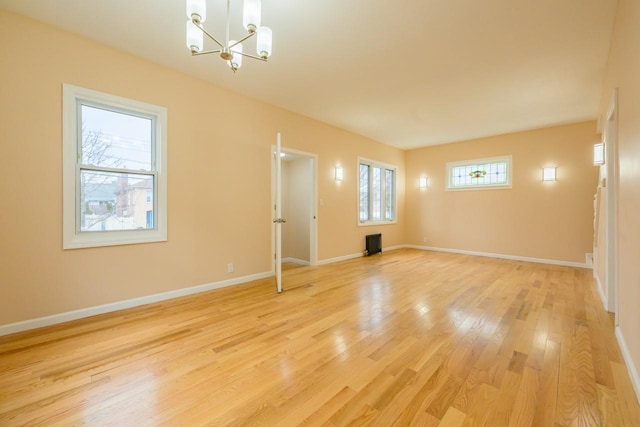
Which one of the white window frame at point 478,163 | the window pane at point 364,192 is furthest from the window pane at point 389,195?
the white window frame at point 478,163

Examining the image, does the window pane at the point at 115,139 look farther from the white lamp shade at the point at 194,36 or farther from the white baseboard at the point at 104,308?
the white lamp shade at the point at 194,36

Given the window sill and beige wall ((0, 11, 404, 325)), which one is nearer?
beige wall ((0, 11, 404, 325))

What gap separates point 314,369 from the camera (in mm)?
1857

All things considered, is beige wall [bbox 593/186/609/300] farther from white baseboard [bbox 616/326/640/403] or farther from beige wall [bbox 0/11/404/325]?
beige wall [bbox 0/11/404/325]

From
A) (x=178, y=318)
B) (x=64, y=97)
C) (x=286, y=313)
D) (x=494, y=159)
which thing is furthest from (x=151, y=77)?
(x=494, y=159)

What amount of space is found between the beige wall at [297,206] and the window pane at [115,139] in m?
2.82

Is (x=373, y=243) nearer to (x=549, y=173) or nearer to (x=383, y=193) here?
(x=383, y=193)

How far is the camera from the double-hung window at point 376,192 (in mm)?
6461

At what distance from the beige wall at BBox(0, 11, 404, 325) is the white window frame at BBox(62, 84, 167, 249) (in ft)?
0.19

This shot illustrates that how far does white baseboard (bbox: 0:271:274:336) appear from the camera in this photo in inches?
95.2

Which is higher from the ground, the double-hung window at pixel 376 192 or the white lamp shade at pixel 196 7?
the white lamp shade at pixel 196 7

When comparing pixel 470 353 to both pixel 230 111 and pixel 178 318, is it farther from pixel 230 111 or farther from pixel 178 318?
pixel 230 111

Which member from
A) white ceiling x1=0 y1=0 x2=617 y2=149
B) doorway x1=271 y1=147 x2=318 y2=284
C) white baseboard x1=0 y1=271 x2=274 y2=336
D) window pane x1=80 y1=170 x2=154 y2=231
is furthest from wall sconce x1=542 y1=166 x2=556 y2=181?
window pane x1=80 y1=170 x2=154 y2=231

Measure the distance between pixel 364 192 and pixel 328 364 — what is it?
5010 mm
